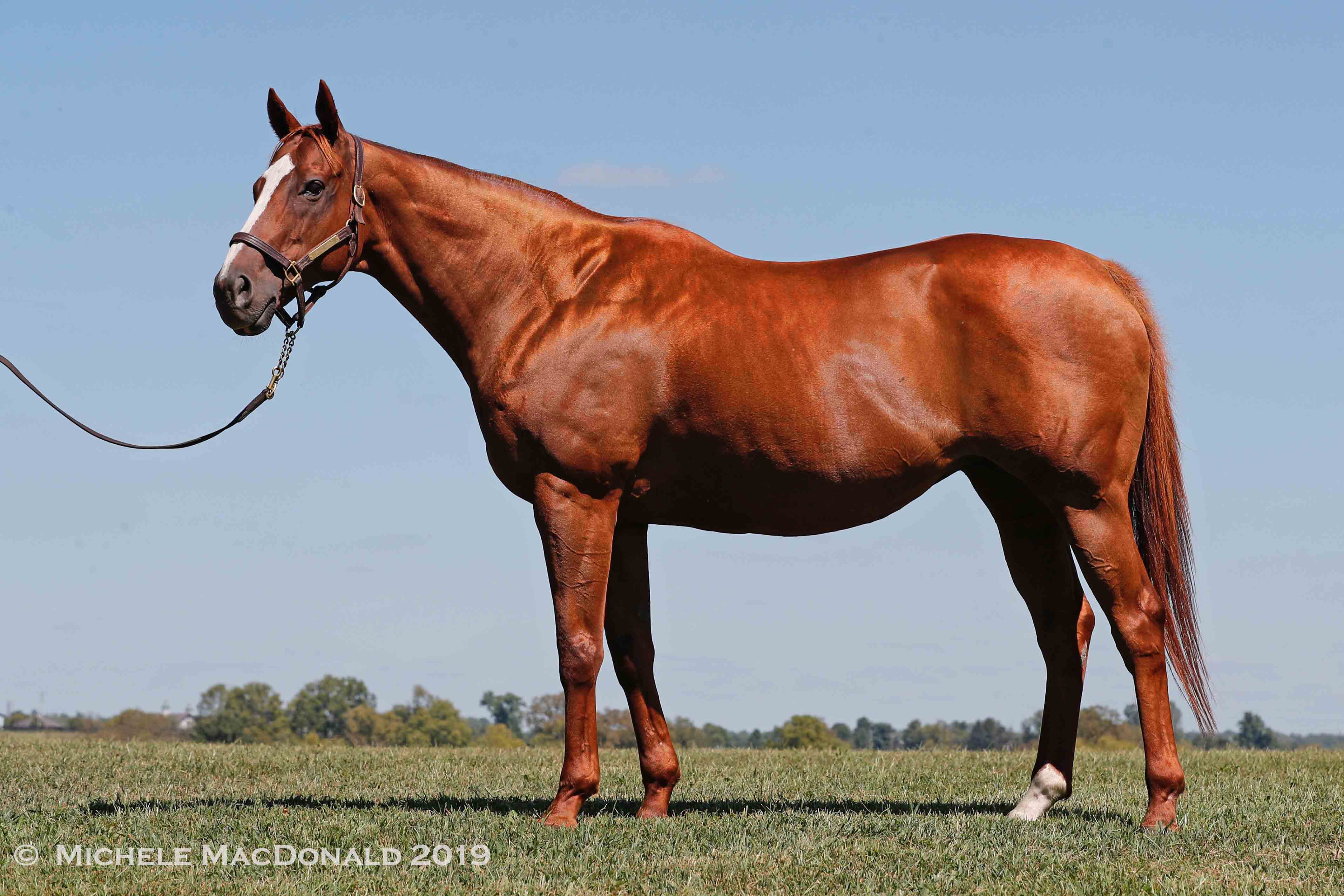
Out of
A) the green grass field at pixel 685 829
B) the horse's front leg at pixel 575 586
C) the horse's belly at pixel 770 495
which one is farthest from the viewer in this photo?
the horse's belly at pixel 770 495

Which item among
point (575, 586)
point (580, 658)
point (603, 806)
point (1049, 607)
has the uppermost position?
point (1049, 607)

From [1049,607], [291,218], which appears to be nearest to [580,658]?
[291,218]

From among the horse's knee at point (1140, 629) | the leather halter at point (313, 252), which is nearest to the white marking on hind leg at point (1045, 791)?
the horse's knee at point (1140, 629)

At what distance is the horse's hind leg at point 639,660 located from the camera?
6672 mm

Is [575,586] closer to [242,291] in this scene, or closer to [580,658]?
[580,658]

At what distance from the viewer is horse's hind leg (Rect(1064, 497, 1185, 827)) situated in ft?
21.1

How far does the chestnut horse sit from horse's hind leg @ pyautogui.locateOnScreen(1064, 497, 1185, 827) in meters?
0.01

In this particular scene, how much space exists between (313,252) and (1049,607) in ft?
14.2

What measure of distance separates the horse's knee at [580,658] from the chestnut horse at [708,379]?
0.01m

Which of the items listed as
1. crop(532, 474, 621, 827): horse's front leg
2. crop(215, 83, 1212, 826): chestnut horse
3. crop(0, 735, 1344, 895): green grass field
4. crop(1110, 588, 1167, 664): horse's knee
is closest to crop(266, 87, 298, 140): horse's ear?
crop(215, 83, 1212, 826): chestnut horse

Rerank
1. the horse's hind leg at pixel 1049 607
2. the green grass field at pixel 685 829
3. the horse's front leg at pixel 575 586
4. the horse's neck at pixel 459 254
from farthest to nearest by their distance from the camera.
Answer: the horse's hind leg at pixel 1049 607
the horse's neck at pixel 459 254
the horse's front leg at pixel 575 586
the green grass field at pixel 685 829

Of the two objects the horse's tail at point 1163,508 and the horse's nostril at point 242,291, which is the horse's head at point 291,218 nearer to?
the horse's nostril at point 242,291

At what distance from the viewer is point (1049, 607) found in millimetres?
7098

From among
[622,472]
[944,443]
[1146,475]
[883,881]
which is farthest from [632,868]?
[1146,475]
